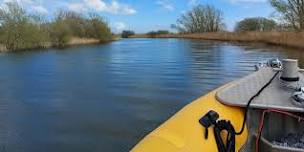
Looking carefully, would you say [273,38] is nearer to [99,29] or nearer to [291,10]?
[291,10]

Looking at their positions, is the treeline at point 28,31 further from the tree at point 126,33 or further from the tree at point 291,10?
the tree at point 126,33

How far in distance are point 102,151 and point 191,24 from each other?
222 ft

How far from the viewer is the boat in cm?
240

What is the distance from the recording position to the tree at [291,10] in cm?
3002

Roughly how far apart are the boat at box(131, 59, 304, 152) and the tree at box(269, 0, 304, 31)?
28488 mm

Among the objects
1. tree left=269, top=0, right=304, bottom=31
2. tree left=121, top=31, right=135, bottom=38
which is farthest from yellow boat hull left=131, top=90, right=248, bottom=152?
tree left=121, top=31, right=135, bottom=38

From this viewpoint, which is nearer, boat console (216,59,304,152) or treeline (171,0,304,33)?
boat console (216,59,304,152)

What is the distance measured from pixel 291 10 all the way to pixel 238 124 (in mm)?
29568

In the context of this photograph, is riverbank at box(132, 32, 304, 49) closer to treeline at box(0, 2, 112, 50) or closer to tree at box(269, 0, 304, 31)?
tree at box(269, 0, 304, 31)

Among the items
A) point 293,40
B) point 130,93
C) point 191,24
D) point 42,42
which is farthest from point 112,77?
point 191,24

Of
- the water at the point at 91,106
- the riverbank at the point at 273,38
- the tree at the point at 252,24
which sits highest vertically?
the tree at the point at 252,24

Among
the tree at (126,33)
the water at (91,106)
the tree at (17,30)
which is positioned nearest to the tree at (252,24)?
the tree at (17,30)

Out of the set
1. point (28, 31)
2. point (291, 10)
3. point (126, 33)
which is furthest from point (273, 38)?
point (126, 33)

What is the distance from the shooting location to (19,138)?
5.73m
